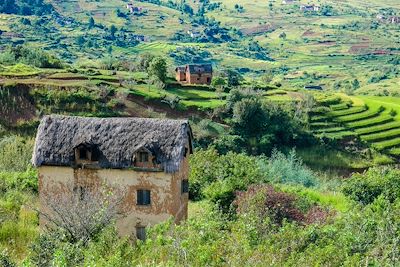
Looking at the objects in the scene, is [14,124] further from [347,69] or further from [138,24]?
[138,24]

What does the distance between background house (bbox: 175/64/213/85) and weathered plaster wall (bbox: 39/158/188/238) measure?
163 ft

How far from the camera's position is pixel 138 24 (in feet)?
565

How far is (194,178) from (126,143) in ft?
33.5

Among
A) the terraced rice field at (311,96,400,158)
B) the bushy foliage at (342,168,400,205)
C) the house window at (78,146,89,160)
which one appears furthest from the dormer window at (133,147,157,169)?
the terraced rice field at (311,96,400,158)

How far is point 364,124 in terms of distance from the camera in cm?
6756

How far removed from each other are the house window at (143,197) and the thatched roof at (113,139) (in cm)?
144

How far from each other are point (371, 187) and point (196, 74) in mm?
47411

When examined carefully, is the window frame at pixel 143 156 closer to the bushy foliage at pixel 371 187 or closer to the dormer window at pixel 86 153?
the dormer window at pixel 86 153

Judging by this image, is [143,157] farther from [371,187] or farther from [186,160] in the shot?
[371,187]

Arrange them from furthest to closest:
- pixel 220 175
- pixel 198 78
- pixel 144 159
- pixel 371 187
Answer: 1. pixel 198 78
2. pixel 220 175
3. pixel 371 187
4. pixel 144 159

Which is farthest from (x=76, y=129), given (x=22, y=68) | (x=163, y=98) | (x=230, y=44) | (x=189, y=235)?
(x=230, y=44)

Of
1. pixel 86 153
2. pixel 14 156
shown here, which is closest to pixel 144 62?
pixel 14 156

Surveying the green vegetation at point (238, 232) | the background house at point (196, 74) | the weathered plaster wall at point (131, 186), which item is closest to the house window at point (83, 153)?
the weathered plaster wall at point (131, 186)

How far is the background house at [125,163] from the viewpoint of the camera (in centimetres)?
2827
